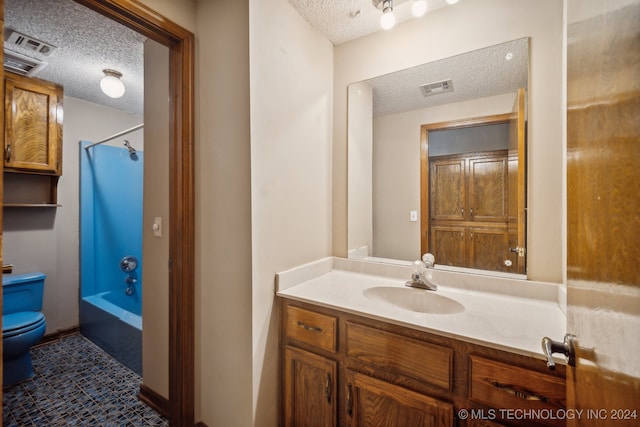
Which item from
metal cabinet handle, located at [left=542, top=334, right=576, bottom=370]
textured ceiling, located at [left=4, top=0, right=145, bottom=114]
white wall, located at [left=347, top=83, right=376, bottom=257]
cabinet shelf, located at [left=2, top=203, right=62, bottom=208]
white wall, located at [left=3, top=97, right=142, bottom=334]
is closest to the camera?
metal cabinet handle, located at [left=542, top=334, right=576, bottom=370]

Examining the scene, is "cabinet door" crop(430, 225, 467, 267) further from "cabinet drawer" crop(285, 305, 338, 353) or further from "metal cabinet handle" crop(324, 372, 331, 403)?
"metal cabinet handle" crop(324, 372, 331, 403)

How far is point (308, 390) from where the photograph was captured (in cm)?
125

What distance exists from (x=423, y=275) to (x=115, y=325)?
2.46 meters

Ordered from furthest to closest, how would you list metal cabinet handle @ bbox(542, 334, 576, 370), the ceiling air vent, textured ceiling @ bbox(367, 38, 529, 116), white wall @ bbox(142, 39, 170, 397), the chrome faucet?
the ceiling air vent
white wall @ bbox(142, 39, 170, 397)
the chrome faucet
textured ceiling @ bbox(367, 38, 529, 116)
metal cabinet handle @ bbox(542, 334, 576, 370)

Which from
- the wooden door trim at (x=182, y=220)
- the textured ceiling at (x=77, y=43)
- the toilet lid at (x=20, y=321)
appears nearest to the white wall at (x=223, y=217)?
the wooden door trim at (x=182, y=220)

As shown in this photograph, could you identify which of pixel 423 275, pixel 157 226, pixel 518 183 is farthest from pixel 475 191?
pixel 157 226

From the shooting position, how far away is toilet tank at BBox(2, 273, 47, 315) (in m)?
2.09

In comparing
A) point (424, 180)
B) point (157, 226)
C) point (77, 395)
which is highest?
point (424, 180)

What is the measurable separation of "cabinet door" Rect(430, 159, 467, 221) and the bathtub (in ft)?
7.49

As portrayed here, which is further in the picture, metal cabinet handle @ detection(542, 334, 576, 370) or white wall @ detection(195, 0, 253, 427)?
white wall @ detection(195, 0, 253, 427)

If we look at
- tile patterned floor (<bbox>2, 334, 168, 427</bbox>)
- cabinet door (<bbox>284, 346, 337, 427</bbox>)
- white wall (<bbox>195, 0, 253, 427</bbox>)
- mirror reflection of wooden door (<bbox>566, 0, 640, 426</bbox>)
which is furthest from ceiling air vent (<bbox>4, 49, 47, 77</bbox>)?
mirror reflection of wooden door (<bbox>566, 0, 640, 426</bbox>)

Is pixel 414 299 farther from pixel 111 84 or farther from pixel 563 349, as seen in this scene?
pixel 111 84

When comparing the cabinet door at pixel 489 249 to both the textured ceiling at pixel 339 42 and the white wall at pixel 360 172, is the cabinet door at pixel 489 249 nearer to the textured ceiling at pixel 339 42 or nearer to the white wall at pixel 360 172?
the white wall at pixel 360 172

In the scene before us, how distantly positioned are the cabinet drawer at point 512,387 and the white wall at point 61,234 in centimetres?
347
